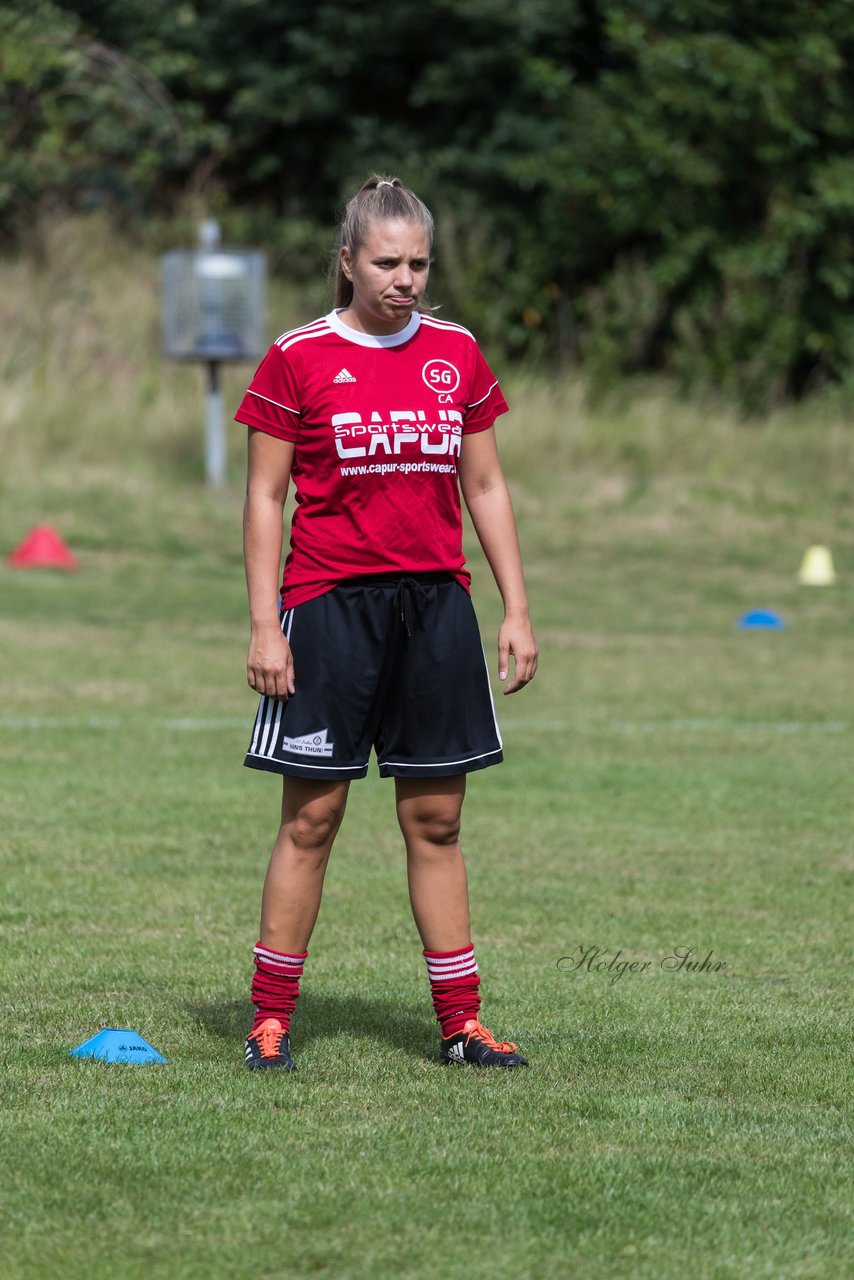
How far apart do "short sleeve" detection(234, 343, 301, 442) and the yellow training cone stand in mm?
12924

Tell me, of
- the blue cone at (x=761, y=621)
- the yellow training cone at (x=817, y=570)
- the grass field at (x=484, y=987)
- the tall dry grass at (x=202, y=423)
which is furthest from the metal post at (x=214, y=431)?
the blue cone at (x=761, y=621)

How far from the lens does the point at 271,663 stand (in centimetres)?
431

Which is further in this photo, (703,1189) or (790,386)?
(790,386)

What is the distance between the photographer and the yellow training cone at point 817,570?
16844 mm

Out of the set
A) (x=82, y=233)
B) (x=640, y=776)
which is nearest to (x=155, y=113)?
(x=82, y=233)

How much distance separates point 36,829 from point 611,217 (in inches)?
755

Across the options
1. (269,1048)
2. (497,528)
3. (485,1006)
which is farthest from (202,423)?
(269,1048)

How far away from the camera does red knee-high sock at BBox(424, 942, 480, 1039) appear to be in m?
4.49

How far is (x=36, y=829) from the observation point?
7191 millimetres

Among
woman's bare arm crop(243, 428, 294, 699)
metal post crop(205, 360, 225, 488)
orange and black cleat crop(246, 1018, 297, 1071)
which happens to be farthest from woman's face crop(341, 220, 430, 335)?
metal post crop(205, 360, 225, 488)

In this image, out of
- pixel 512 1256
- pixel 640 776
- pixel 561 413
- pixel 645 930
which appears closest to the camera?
pixel 512 1256

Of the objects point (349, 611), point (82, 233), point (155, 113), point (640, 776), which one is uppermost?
point (155, 113)

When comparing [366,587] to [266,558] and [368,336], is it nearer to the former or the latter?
[266,558]

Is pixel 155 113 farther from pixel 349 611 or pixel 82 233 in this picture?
pixel 349 611
